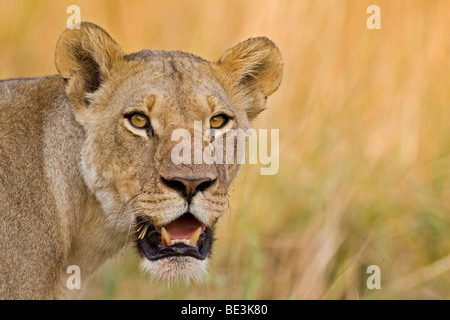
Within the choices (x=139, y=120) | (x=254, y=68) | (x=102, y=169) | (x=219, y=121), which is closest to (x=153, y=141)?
(x=139, y=120)

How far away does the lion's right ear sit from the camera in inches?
150

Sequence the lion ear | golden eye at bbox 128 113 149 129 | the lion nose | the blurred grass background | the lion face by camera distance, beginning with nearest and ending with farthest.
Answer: the lion nose < the lion face < golden eye at bbox 128 113 149 129 < the lion ear < the blurred grass background

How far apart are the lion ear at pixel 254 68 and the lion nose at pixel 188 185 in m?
0.97

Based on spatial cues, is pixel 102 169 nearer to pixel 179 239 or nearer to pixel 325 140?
pixel 179 239

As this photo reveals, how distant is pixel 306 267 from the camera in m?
6.02

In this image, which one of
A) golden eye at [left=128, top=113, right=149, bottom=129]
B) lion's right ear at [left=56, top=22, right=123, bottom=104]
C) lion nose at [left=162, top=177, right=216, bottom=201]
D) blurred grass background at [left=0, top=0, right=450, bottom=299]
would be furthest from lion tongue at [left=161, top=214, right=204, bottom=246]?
blurred grass background at [left=0, top=0, right=450, bottom=299]

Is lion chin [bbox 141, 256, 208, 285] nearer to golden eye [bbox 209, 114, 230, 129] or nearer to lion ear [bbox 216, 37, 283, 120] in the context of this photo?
golden eye [bbox 209, 114, 230, 129]

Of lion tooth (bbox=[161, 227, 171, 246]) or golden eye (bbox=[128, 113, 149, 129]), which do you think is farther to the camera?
golden eye (bbox=[128, 113, 149, 129])

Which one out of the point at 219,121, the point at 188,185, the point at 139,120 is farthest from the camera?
the point at 219,121

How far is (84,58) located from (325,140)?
3.24 m

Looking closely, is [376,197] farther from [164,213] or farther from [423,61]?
[164,213]

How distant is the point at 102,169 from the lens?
372 cm

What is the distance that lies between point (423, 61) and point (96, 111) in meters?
3.94

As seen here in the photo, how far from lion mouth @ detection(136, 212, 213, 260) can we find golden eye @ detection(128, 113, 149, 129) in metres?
0.43
